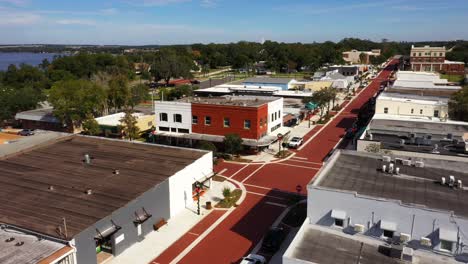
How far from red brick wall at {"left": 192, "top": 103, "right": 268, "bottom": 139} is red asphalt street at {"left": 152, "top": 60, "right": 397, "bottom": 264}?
5067 mm

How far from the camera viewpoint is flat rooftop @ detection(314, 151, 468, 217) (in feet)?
72.2

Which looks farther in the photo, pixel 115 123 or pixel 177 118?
pixel 115 123

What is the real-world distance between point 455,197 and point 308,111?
4904 cm

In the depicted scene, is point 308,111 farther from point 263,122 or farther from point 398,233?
point 398,233

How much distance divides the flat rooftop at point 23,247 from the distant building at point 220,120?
27.5m

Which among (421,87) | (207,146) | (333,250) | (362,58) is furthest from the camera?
(362,58)

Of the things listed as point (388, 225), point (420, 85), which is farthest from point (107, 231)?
point (420, 85)

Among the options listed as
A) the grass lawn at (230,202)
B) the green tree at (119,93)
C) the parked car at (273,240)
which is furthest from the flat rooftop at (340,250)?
the green tree at (119,93)

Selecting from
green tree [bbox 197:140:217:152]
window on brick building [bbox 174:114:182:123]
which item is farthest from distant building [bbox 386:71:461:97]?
window on brick building [bbox 174:114:182:123]

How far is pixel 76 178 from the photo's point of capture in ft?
99.9

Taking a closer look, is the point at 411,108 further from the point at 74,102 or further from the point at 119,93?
the point at 74,102

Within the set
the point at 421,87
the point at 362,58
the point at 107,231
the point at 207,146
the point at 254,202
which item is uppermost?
the point at 362,58

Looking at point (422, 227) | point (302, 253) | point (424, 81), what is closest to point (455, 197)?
point (422, 227)

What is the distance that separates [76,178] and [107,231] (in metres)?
8.58
